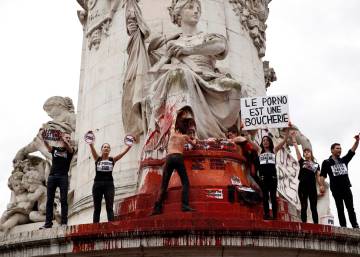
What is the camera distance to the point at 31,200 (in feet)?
72.1

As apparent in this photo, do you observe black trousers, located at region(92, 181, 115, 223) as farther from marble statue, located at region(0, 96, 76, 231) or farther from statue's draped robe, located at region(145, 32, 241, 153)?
marble statue, located at region(0, 96, 76, 231)

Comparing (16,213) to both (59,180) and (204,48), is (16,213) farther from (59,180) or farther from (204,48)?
(204,48)

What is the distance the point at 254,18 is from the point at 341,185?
8788mm

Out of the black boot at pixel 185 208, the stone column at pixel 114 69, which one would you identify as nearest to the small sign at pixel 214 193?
the black boot at pixel 185 208

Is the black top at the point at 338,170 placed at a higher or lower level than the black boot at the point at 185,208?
higher

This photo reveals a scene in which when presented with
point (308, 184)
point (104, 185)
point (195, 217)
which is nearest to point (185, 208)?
point (195, 217)

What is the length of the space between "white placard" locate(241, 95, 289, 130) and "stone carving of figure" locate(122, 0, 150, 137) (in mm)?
3521

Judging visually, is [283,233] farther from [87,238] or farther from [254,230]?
[87,238]

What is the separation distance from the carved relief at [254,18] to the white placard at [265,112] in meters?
6.67

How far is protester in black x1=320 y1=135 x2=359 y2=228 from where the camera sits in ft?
48.0

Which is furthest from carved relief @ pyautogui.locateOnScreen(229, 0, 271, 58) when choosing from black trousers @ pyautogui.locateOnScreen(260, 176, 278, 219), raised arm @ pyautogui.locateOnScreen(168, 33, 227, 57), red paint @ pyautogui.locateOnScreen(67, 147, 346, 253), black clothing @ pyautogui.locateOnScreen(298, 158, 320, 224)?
black trousers @ pyautogui.locateOnScreen(260, 176, 278, 219)

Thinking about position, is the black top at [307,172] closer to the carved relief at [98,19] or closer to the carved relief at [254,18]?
the carved relief at [254,18]

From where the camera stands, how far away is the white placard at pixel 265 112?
1517 cm

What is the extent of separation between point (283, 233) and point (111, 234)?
2.92 metres
